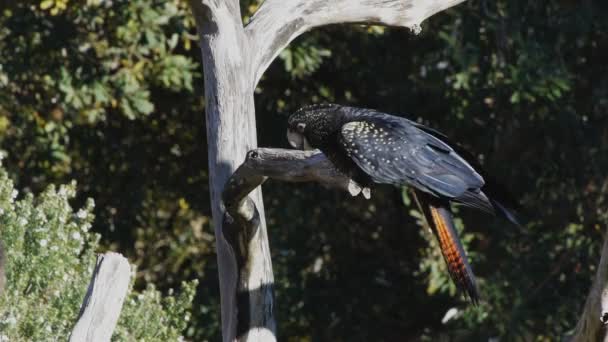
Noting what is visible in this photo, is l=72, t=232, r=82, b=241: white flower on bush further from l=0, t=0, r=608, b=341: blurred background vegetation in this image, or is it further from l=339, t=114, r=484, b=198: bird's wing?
l=0, t=0, r=608, b=341: blurred background vegetation

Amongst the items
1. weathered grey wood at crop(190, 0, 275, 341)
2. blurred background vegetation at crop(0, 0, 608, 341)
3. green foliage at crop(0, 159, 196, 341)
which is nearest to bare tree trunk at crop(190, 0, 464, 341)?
weathered grey wood at crop(190, 0, 275, 341)

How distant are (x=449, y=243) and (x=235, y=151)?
931 mm

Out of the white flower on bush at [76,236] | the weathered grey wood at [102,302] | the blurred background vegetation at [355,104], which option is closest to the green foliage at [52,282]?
the white flower on bush at [76,236]

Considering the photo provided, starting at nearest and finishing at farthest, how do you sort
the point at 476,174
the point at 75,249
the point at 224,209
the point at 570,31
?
the point at 224,209, the point at 476,174, the point at 75,249, the point at 570,31

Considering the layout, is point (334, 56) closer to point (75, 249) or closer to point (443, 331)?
point (443, 331)

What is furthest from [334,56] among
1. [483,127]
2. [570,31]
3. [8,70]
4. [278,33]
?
[278,33]

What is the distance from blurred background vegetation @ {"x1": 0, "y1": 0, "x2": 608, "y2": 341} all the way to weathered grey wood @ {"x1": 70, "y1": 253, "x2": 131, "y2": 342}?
2879 mm

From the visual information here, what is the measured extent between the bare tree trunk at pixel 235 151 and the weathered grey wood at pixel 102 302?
0.56 m

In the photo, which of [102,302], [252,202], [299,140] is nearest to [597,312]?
[252,202]

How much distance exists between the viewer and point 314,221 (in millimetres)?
7617

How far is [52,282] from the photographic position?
484cm

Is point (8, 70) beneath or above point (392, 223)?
above

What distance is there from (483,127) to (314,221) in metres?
1.33

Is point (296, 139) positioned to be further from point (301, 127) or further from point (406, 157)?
point (406, 157)
